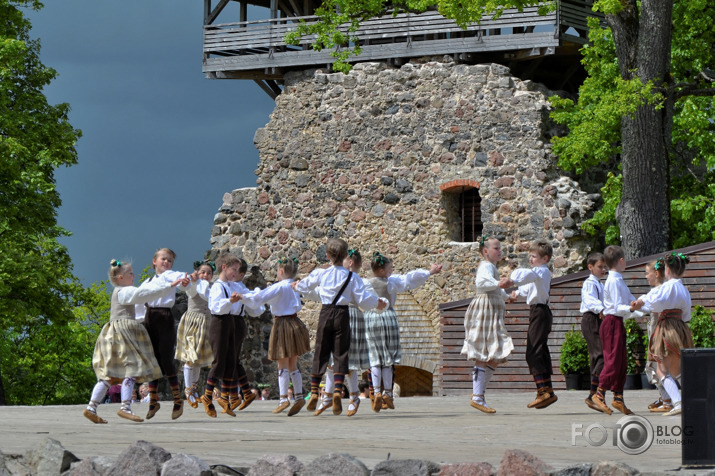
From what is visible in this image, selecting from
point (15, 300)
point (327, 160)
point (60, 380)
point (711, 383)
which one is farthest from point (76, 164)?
point (711, 383)

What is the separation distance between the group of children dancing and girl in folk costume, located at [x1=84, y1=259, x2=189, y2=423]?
1 cm

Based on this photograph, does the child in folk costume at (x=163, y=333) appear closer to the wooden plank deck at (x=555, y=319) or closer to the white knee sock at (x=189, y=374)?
the white knee sock at (x=189, y=374)

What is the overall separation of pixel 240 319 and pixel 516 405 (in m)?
3.51

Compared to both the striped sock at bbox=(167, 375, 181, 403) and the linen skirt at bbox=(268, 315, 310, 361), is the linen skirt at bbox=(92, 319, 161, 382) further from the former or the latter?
the linen skirt at bbox=(268, 315, 310, 361)

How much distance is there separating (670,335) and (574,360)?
6.83 meters

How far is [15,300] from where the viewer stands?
21.7 metres

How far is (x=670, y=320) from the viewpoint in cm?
1102

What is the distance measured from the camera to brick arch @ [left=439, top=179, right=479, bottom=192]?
22.0 m

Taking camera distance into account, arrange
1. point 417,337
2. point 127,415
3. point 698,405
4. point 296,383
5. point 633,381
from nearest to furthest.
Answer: point 698,405, point 127,415, point 296,383, point 633,381, point 417,337

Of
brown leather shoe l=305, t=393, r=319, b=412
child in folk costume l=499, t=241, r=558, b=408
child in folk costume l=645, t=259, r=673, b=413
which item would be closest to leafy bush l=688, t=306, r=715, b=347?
child in folk costume l=645, t=259, r=673, b=413

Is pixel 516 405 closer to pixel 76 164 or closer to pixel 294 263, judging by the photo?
pixel 294 263

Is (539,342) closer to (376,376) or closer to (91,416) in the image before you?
(376,376)

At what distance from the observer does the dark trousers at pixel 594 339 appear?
1146 cm

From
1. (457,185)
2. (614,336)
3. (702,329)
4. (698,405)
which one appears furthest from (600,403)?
(457,185)
